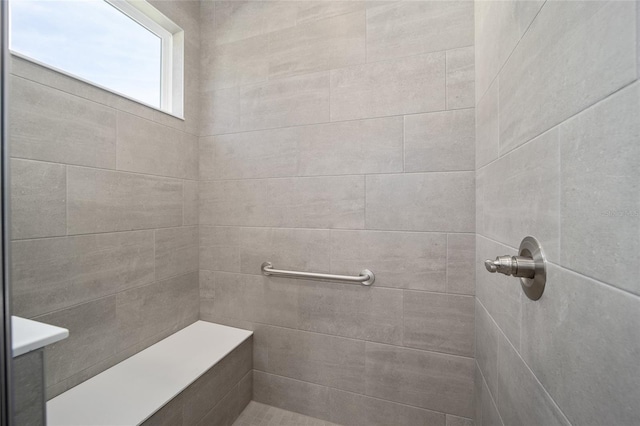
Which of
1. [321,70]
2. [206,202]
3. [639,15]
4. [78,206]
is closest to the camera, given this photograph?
[639,15]

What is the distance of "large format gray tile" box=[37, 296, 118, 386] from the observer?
3.34ft

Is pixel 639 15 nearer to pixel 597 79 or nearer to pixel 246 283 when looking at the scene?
pixel 597 79

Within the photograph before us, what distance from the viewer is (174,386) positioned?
1.12 metres

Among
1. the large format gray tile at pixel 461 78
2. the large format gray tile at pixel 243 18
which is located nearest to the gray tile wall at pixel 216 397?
the large format gray tile at pixel 461 78

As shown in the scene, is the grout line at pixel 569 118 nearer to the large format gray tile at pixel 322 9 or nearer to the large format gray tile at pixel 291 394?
the large format gray tile at pixel 322 9

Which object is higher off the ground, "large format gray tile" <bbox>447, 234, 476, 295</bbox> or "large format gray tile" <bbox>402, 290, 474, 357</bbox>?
"large format gray tile" <bbox>447, 234, 476, 295</bbox>

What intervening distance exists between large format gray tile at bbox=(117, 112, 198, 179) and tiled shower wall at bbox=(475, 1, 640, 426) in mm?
1600

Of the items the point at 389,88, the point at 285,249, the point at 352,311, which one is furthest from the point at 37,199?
the point at 389,88

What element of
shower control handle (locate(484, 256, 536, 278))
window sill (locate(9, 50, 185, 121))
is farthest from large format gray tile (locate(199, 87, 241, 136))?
shower control handle (locate(484, 256, 536, 278))

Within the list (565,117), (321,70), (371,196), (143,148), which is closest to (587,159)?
(565,117)

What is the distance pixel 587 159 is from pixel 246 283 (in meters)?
1.55

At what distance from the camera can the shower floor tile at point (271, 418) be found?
4.62ft

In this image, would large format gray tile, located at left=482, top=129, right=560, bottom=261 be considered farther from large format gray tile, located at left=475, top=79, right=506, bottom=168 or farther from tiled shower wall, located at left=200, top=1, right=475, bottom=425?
tiled shower wall, located at left=200, top=1, right=475, bottom=425

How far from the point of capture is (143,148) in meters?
1.36
